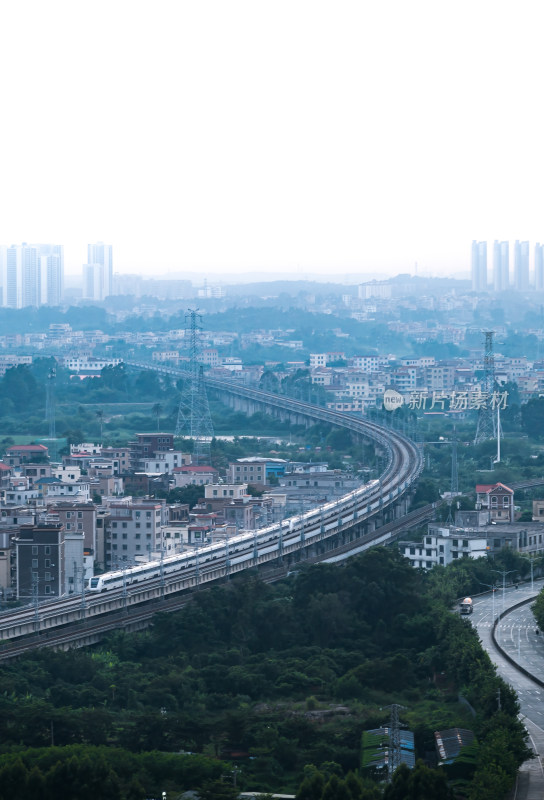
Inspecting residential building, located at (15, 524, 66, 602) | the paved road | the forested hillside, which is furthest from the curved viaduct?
the paved road

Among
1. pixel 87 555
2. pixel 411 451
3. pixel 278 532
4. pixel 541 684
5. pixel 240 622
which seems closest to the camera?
pixel 541 684

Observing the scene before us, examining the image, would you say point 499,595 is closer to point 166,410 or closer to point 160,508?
point 160,508

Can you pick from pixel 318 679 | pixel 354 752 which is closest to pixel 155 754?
pixel 354 752

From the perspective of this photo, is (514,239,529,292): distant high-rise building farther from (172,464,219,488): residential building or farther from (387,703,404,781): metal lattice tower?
(387,703,404,781): metal lattice tower

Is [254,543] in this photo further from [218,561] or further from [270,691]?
[270,691]

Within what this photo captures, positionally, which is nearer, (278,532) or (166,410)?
(278,532)

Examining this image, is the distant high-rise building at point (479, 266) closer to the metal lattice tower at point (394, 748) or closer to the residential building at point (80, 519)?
the residential building at point (80, 519)

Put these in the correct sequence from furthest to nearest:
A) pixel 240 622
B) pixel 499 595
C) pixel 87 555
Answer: pixel 87 555 < pixel 499 595 < pixel 240 622

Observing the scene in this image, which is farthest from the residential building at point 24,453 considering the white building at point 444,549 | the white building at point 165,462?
the white building at point 444,549
